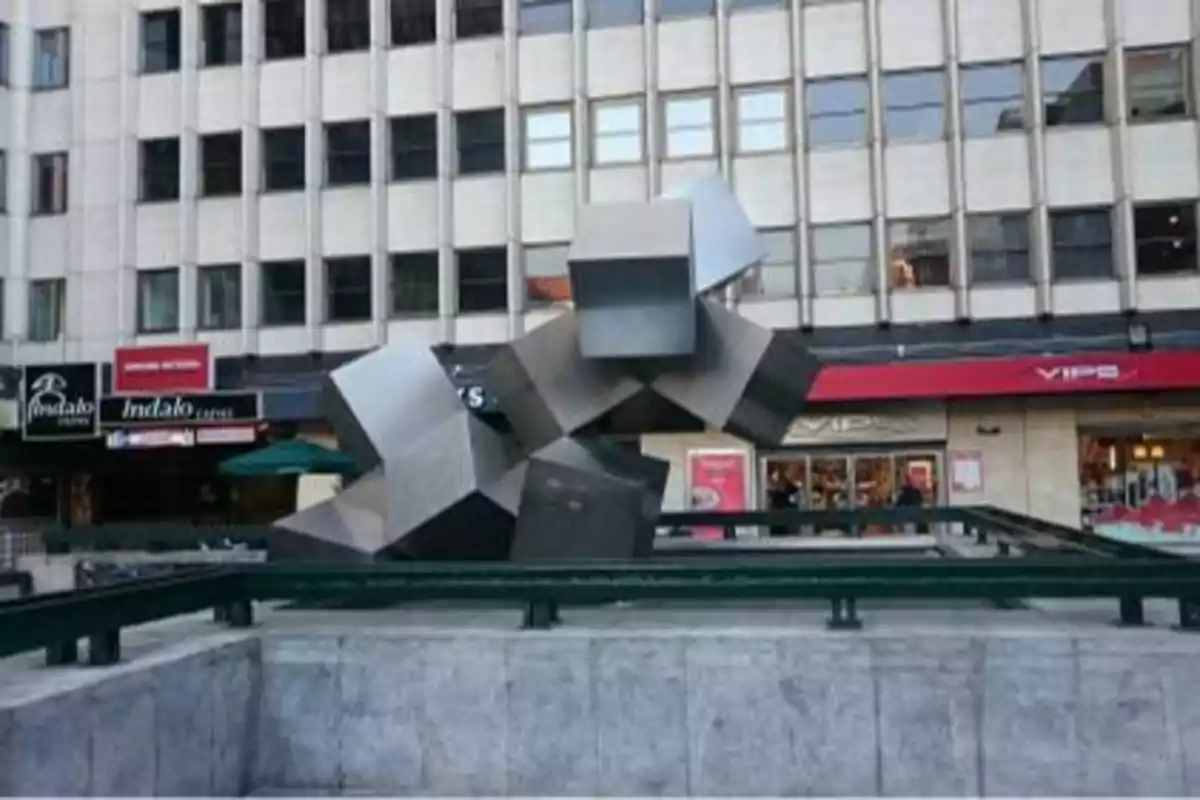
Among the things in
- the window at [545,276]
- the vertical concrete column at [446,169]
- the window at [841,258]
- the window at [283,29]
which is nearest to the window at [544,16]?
the vertical concrete column at [446,169]

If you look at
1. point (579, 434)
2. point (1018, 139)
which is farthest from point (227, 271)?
point (579, 434)

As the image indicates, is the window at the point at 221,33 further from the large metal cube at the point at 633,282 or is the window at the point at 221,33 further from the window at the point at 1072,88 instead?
the large metal cube at the point at 633,282

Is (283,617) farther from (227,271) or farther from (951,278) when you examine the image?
(227,271)

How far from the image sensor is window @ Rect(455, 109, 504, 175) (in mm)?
31094

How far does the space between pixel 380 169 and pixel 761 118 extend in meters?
9.90

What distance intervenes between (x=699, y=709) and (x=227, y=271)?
28.3m

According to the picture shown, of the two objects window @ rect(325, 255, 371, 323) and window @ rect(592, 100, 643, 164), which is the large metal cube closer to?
window @ rect(592, 100, 643, 164)

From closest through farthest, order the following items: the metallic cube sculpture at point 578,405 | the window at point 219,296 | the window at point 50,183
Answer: the metallic cube sculpture at point 578,405
the window at point 219,296
the window at point 50,183

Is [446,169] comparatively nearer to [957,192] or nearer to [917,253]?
[917,253]

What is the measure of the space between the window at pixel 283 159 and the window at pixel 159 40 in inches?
158

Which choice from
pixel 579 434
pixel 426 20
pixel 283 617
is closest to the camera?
pixel 283 617

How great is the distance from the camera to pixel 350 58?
32.2 meters

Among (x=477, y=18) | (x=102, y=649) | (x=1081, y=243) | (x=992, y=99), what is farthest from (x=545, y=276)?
(x=102, y=649)

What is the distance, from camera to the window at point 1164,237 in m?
27.1
